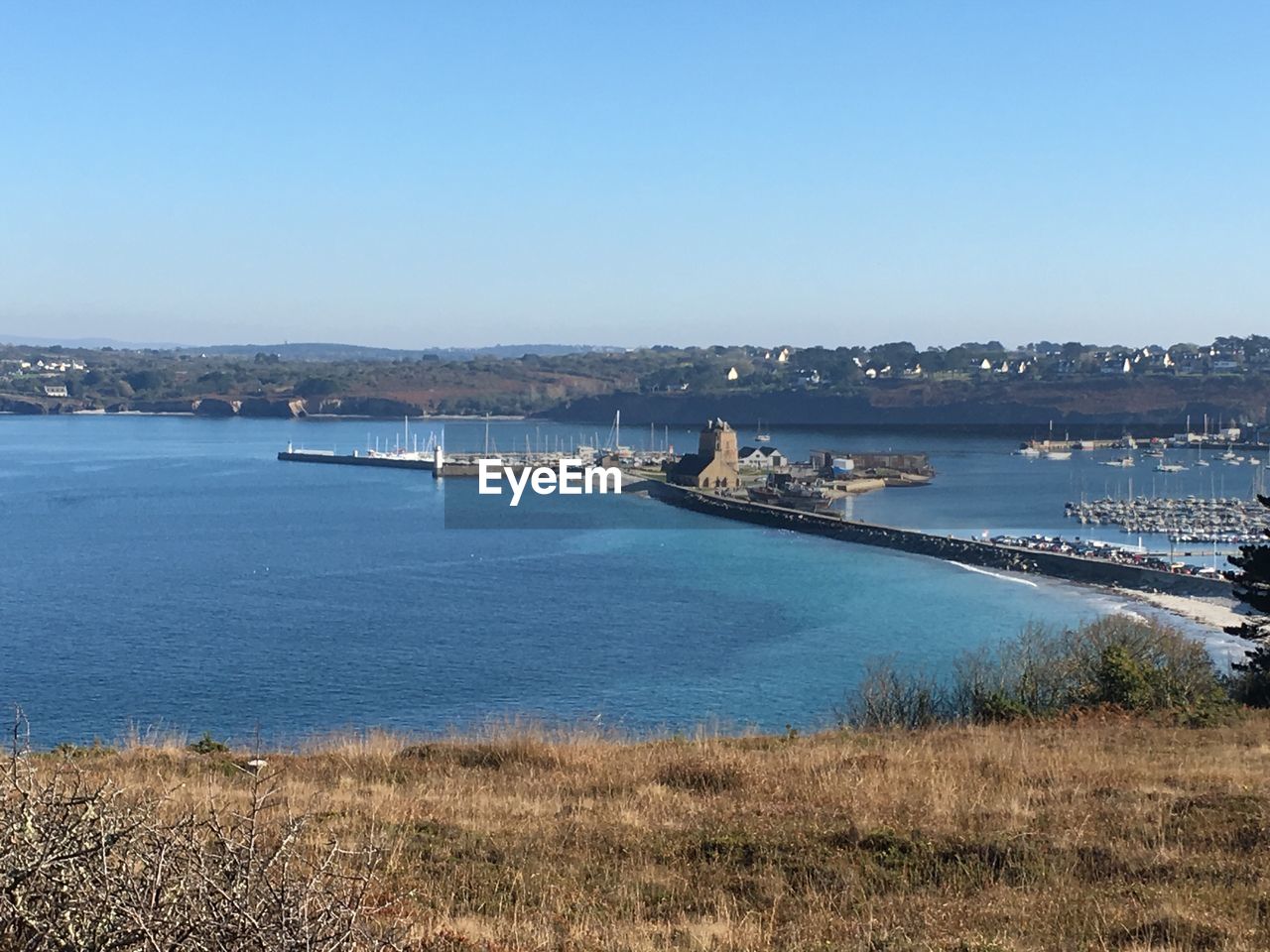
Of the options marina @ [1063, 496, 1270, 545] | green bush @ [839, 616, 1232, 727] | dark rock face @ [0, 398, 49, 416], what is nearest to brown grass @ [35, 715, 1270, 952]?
green bush @ [839, 616, 1232, 727]

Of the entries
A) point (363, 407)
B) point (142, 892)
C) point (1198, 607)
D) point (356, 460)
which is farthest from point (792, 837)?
point (363, 407)

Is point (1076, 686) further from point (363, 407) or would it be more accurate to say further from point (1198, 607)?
point (363, 407)

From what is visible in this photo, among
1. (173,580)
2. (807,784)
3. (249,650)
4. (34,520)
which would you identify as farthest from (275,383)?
(807,784)

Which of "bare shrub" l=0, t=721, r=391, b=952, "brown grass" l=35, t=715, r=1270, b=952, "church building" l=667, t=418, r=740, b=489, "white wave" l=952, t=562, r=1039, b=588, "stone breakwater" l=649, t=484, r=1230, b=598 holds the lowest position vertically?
"white wave" l=952, t=562, r=1039, b=588

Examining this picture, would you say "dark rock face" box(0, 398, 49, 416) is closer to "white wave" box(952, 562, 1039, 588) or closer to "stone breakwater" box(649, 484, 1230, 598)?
"stone breakwater" box(649, 484, 1230, 598)

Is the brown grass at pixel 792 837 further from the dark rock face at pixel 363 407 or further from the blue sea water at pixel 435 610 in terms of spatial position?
the dark rock face at pixel 363 407

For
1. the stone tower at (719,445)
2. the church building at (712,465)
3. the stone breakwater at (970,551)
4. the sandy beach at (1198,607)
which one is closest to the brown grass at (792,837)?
the sandy beach at (1198,607)

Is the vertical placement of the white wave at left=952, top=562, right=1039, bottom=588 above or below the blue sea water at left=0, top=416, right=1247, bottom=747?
below
